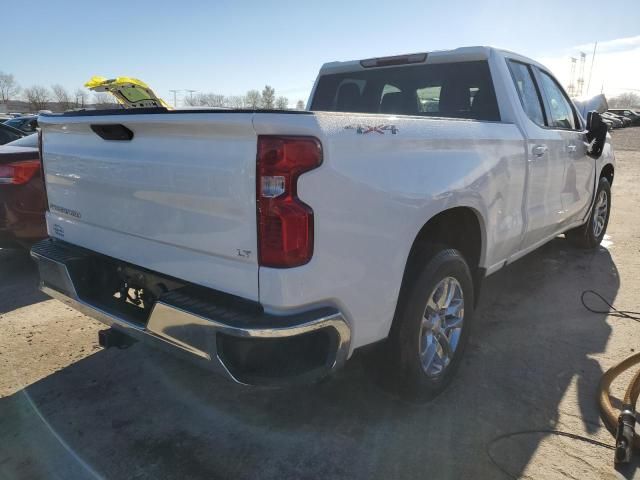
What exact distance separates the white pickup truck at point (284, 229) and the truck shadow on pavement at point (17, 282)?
5.98 feet

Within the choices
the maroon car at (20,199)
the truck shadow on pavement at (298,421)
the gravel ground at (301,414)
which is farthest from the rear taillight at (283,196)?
the maroon car at (20,199)

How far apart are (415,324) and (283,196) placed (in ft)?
3.50

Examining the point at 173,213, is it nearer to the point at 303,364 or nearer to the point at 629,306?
the point at 303,364

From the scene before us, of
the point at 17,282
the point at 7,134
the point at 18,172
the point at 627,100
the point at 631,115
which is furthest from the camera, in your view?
the point at 627,100

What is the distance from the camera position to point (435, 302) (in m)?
2.78

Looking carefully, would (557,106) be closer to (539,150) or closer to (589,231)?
(539,150)

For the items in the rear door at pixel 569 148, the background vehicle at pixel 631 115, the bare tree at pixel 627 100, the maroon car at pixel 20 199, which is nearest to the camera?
the rear door at pixel 569 148

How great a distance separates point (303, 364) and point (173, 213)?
855 mm

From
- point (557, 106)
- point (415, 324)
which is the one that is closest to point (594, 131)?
point (557, 106)

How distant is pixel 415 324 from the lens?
250 centimetres

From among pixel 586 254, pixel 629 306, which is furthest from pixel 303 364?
pixel 586 254

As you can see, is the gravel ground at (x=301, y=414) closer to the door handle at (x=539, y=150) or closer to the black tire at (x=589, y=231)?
the door handle at (x=539, y=150)

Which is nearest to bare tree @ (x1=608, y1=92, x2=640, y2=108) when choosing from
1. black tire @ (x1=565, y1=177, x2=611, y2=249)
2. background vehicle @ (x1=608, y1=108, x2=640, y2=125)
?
background vehicle @ (x1=608, y1=108, x2=640, y2=125)

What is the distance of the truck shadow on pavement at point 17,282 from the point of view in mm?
4438
